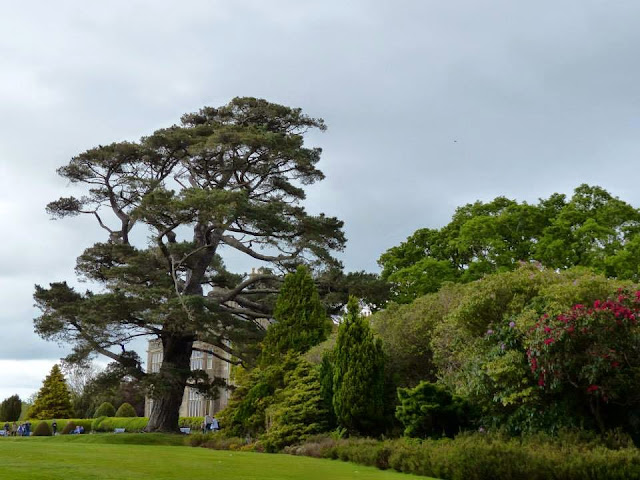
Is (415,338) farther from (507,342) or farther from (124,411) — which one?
(124,411)

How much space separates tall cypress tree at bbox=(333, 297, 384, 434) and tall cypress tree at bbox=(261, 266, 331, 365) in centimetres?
485

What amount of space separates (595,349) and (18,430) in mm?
42865

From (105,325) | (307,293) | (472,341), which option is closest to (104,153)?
(105,325)

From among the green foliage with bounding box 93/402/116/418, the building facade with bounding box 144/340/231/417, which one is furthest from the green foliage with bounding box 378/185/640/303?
the building facade with bounding box 144/340/231/417

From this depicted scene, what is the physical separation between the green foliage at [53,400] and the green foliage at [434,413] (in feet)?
172

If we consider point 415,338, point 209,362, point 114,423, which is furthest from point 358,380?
point 209,362

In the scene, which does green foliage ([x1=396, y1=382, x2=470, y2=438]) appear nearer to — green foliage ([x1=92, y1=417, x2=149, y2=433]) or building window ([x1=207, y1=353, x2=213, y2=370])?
green foliage ([x1=92, y1=417, x2=149, y2=433])

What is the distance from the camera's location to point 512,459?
37.3 feet

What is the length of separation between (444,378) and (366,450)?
3.66 m

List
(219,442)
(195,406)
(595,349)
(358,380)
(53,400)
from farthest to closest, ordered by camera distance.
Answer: (195,406), (53,400), (219,442), (358,380), (595,349)

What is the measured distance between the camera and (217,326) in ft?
93.6

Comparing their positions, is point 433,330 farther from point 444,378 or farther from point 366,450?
point 366,450

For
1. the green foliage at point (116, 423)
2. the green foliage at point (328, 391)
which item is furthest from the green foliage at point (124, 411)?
the green foliage at point (328, 391)

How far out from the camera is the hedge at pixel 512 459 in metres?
10.7
